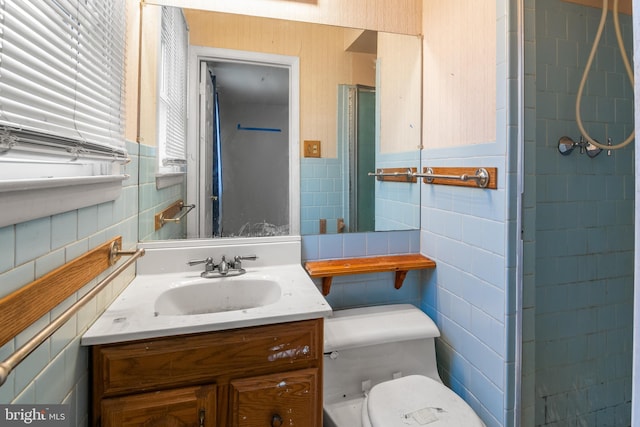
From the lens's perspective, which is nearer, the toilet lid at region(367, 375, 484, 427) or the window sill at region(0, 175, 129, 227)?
the window sill at region(0, 175, 129, 227)

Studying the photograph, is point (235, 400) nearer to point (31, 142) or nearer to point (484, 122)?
point (31, 142)

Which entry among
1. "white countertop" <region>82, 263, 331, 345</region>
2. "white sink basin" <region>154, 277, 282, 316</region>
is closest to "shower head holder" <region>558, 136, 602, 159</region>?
"white countertop" <region>82, 263, 331, 345</region>

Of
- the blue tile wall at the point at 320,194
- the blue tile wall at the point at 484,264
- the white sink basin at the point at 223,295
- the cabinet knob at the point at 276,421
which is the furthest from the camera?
the blue tile wall at the point at 320,194

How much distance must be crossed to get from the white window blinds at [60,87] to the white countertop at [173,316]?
404 mm

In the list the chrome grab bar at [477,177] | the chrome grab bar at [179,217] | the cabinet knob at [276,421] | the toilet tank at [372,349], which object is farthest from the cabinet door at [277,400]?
the chrome grab bar at [477,177]

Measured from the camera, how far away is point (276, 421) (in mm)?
1039

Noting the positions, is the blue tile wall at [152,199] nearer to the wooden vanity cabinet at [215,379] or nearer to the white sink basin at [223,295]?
the white sink basin at [223,295]

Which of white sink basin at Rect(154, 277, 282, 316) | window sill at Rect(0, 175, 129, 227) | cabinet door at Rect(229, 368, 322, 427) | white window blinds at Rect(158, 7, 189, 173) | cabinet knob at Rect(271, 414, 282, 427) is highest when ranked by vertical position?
white window blinds at Rect(158, 7, 189, 173)

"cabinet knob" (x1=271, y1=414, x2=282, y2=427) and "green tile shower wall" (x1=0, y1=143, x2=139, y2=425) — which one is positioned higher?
"green tile shower wall" (x1=0, y1=143, x2=139, y2=425)

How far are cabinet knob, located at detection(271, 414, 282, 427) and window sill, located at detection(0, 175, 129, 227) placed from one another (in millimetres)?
777

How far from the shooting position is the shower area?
4.84ft

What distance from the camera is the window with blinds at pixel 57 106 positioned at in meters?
0.60

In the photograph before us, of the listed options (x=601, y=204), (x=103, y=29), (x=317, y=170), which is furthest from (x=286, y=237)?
(x=601, y=204)

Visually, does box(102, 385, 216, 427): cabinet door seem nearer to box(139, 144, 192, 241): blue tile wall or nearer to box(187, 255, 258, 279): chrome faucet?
box(187, 255, 258, 279): chrome faucet
